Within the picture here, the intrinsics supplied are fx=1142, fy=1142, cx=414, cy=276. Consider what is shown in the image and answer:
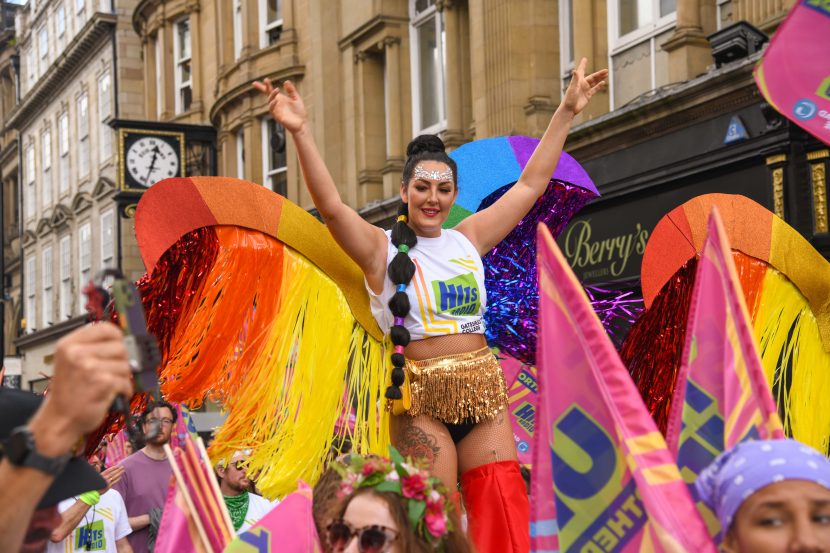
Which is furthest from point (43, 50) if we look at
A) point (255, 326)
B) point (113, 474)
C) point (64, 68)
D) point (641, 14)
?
point (255, 326)

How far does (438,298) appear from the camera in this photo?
162 inches

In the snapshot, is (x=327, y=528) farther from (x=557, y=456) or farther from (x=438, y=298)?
(x=438, y=298)

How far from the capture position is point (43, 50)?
36.6 meters

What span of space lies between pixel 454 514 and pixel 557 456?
64cm

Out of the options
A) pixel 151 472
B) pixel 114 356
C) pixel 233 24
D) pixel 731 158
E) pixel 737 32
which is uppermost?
pixel 233 24

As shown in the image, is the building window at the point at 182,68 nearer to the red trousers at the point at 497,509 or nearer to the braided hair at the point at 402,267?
the braided hair at the point at 402,267

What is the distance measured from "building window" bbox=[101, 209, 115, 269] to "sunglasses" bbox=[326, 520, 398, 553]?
85.3 ft

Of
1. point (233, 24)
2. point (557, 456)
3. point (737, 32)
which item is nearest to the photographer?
point (557, 456)

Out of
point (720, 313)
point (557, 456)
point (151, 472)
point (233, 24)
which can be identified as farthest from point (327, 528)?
point (233, 24)

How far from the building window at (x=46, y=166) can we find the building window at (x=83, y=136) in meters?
3.85

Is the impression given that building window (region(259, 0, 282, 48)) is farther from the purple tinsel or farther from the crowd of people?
the purple tinsel

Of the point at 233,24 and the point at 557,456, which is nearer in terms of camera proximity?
the point at 557,456

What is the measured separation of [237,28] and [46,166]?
16.7 metres

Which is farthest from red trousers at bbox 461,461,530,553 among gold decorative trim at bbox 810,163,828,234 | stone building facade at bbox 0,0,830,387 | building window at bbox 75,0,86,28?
building window at bbox 75,0,86,28
